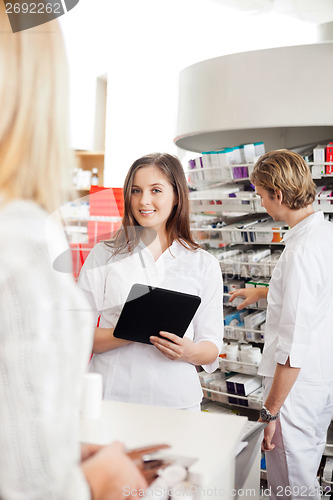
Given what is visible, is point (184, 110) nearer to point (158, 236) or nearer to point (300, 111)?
point (300, 111)

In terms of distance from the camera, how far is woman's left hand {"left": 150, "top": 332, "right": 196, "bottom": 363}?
1.04 meters

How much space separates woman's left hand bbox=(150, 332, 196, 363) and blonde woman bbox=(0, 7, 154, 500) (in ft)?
1.58

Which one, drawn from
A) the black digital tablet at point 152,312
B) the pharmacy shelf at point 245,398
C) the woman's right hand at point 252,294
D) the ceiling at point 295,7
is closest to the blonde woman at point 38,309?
the black digital tablet at point 152,312

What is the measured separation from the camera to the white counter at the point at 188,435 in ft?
1.95

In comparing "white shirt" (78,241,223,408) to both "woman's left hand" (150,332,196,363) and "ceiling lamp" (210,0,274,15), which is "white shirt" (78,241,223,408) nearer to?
"woman's left hand" (150,332,196,363)

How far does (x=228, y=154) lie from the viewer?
6.20ft

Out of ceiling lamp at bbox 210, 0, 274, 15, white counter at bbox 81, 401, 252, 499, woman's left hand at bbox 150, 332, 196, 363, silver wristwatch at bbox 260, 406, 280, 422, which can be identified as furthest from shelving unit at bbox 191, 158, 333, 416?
white counter at bbox 81, 401, 252, 499

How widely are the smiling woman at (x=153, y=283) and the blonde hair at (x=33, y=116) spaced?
509mm

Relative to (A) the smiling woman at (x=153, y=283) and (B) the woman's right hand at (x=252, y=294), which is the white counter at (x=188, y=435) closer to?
(A) the smiling woman at (x=153, y=283)

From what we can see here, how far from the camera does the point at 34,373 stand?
445 mm

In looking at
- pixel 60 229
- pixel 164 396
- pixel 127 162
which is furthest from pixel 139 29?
pixel 60 229

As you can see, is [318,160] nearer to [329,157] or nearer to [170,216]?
[329,157]

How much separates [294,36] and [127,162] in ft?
6.47

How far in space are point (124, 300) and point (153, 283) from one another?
8 centimetres
